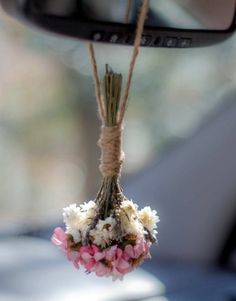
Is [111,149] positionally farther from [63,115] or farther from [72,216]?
[63,115]

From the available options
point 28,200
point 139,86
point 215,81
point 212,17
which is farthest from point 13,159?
point 212,17

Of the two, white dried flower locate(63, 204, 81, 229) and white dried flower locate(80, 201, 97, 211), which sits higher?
white dried flower locate(80, 201, 97, 211)

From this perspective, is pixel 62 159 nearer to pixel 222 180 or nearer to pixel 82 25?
pixel 222 180

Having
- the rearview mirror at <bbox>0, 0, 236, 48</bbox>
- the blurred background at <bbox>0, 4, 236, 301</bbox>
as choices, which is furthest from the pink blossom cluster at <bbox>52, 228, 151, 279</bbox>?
the blurred background at <bbox>0, 4, 236, 301</bbox>

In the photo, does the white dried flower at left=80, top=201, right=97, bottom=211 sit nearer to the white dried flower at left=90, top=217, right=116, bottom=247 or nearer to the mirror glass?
the white dried flower at left=90, top=217, right=116, bottom=247

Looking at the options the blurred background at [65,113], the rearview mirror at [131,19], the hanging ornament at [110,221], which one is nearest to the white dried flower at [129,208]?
the hanging ornament at [110,221]

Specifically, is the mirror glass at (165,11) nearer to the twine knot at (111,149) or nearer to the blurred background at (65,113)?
the twine knot at (111,149)

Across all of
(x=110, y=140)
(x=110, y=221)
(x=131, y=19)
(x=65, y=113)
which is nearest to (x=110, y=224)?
(x=110, y=221)
